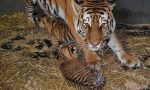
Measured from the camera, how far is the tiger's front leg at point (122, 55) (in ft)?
12.0

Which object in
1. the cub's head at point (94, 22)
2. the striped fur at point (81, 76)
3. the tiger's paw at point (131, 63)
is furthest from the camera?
the tiger's paw at point (131, 63)

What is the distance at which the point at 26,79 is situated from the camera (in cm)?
350

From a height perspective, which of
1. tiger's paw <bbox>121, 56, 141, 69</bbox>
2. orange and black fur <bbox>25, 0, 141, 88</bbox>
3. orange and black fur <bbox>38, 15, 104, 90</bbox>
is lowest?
tiger's paw <bbox>121, 56, 141, 69</bbox>

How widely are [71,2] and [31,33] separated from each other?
0.86 m

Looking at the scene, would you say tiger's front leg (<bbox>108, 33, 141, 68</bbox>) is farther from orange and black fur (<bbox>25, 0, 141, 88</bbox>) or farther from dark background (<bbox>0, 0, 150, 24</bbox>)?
dark background (<bbox>0, 0, 150, 24</bbox>)

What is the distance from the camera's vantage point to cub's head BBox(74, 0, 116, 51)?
3.37 m

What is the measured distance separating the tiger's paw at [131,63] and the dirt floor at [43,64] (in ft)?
0.13

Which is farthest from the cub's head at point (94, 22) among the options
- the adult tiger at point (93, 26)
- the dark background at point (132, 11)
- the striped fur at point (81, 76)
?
the dark background at point (132, 11)

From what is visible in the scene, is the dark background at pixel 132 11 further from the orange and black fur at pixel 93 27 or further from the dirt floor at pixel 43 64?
the orange and black fur at pixel 93 27

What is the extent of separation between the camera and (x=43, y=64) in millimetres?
3705

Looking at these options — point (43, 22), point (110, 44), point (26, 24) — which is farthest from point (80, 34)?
point (26, 24)

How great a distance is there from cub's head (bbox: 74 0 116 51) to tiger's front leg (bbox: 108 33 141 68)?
20 cm

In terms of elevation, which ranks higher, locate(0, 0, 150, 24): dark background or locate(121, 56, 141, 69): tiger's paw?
locate(0, 0, 150, 24): dark background

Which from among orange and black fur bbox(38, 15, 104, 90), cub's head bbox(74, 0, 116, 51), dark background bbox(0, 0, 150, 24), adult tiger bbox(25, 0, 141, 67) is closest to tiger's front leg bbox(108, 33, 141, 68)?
adult tiger bbox(25, 0, 141, 67)
